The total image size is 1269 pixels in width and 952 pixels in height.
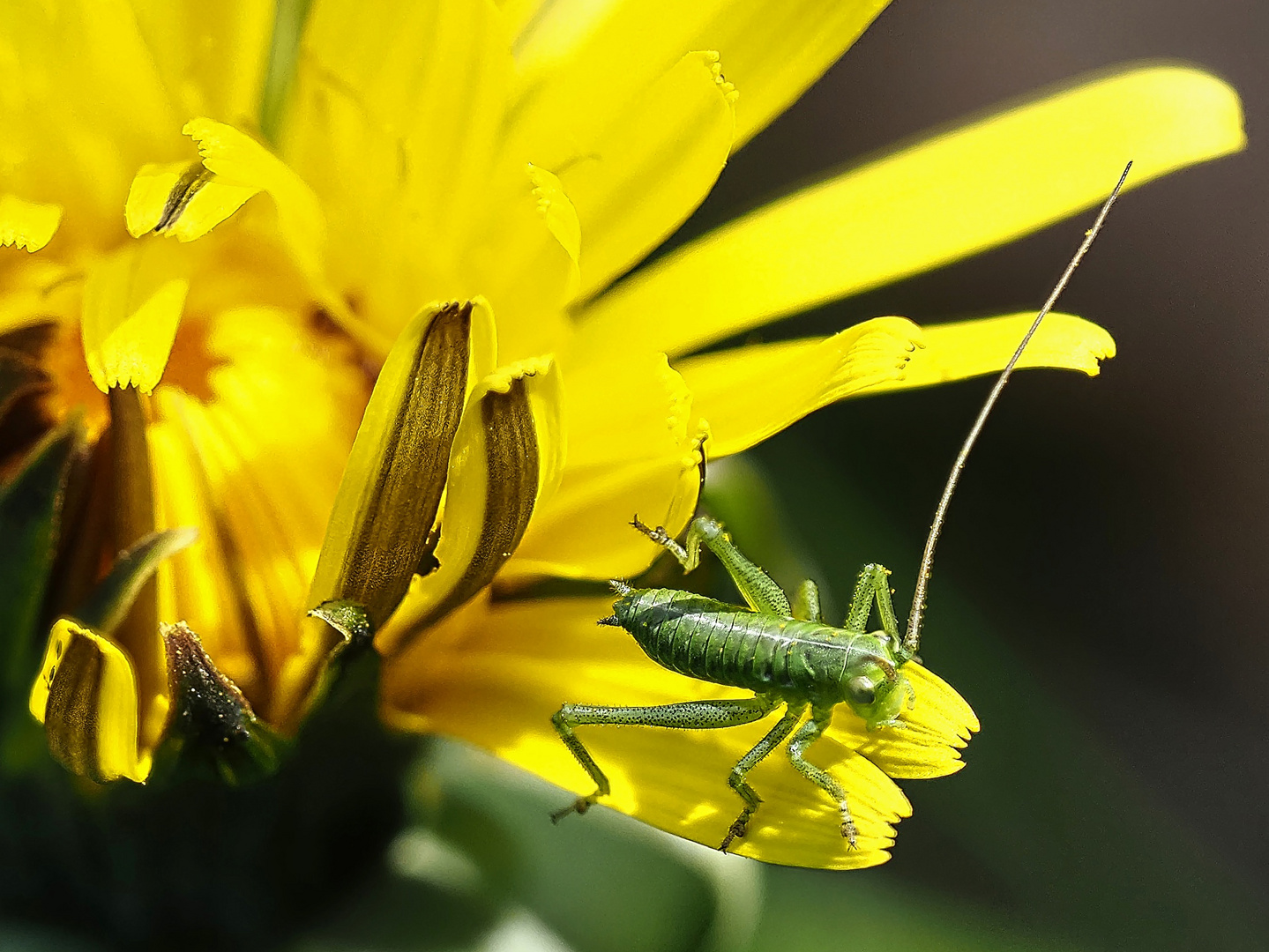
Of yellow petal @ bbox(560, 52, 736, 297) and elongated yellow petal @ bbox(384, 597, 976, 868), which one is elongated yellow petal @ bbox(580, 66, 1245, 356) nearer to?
yellow petal @ bbox(560, 52, 736, 297)

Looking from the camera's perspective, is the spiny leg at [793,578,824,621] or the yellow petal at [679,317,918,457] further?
the spiny leg at [793,578,824,621]

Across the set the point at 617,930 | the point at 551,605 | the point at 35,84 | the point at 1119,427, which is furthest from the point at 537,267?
the point at 1119,427

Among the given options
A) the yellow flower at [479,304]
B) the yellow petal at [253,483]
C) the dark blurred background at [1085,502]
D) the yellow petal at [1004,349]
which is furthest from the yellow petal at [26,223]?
the dark blurred background at [1085,502]

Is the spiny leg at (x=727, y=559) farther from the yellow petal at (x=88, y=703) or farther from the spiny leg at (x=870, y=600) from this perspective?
the yellow petal at (x=88, y=703)

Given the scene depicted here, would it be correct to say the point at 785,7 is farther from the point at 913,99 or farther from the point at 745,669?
the point at 913,99

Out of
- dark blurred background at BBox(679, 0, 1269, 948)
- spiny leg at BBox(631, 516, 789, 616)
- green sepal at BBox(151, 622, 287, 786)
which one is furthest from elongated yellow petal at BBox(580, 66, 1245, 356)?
dark blurred background at BBox(679, 0, 1269, 948)

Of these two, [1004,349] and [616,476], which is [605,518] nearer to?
[616,476]
